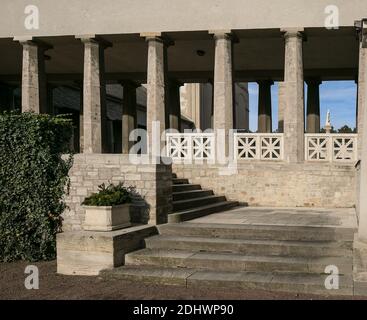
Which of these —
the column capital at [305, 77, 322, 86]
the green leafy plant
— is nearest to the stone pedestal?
the green leafy plant

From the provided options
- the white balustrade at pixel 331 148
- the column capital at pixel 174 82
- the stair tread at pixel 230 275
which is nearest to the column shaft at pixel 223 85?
the white balustrade at pixel 331 148

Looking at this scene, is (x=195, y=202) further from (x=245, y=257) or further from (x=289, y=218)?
(x=245, y=257)

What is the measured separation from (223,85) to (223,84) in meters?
0.03

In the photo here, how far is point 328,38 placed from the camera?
16312mm

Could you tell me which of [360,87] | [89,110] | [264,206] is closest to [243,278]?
[264,206]

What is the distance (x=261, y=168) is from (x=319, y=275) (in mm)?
7382

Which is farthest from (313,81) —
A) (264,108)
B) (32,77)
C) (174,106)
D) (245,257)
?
(245,257)

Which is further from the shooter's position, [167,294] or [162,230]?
[162,230]

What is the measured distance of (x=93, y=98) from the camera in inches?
616

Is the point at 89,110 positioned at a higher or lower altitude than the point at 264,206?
higher

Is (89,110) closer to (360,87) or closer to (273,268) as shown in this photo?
(360,87)

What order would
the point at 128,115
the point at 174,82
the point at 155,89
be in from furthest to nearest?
the point at 174,82 → the point at 128,115 → the point at 155,89
